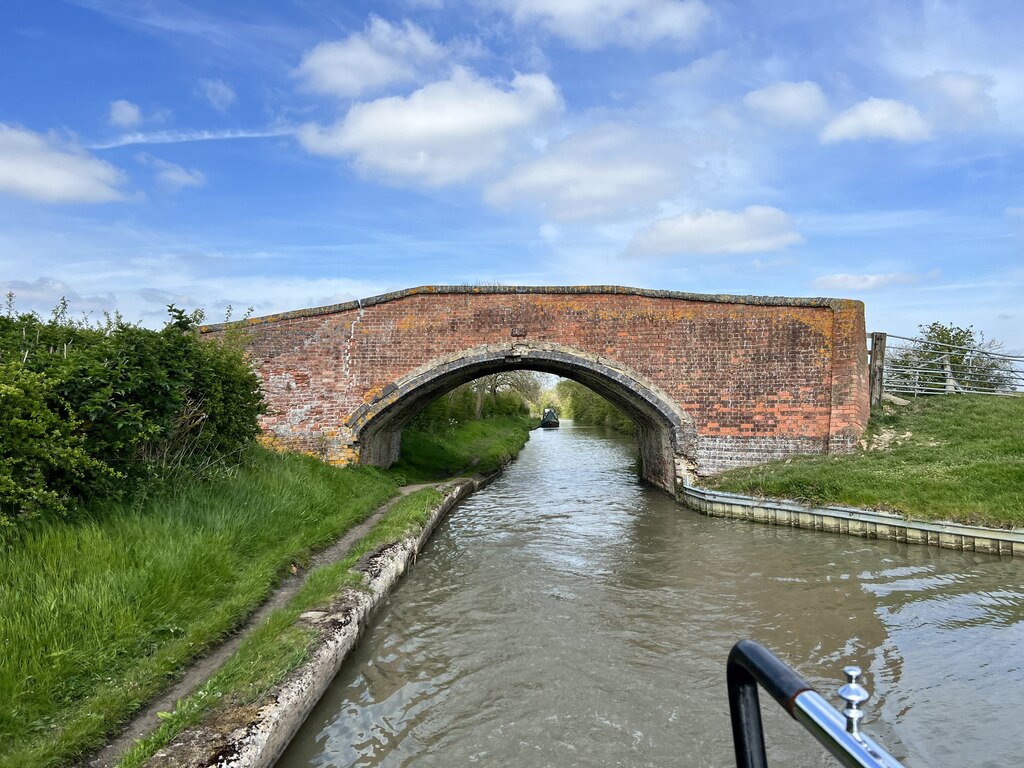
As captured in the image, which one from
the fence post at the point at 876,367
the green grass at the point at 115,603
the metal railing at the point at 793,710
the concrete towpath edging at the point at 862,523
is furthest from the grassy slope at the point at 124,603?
the fence post at the point at 876,367

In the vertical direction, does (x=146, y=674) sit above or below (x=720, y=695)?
above

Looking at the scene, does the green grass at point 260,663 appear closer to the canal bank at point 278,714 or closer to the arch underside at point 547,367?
the canal bank at point 278,714

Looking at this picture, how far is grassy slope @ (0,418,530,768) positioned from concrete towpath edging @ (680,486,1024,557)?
707cm

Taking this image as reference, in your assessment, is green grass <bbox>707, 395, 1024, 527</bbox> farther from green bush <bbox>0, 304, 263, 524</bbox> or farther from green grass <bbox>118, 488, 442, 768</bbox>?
green bush <bbox>0, 304, 263, 524</bbox>

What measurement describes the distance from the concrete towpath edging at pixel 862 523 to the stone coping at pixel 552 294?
369 centimetres

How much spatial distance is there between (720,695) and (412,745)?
230cm

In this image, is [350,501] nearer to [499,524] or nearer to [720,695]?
[499,524]

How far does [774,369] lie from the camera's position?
39.9 feet

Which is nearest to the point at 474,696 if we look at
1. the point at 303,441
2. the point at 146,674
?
the point at 146,674

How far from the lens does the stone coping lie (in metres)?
12.0

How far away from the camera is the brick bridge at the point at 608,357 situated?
477 inches

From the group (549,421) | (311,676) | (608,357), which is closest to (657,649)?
(311,676)

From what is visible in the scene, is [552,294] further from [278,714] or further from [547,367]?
[278,714]

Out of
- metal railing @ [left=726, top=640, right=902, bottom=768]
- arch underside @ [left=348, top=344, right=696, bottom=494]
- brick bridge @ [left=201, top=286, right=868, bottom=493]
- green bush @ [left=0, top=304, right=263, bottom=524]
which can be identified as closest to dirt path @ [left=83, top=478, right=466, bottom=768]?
green bush @ [left=0, top=304, right=263, bottom=524]
